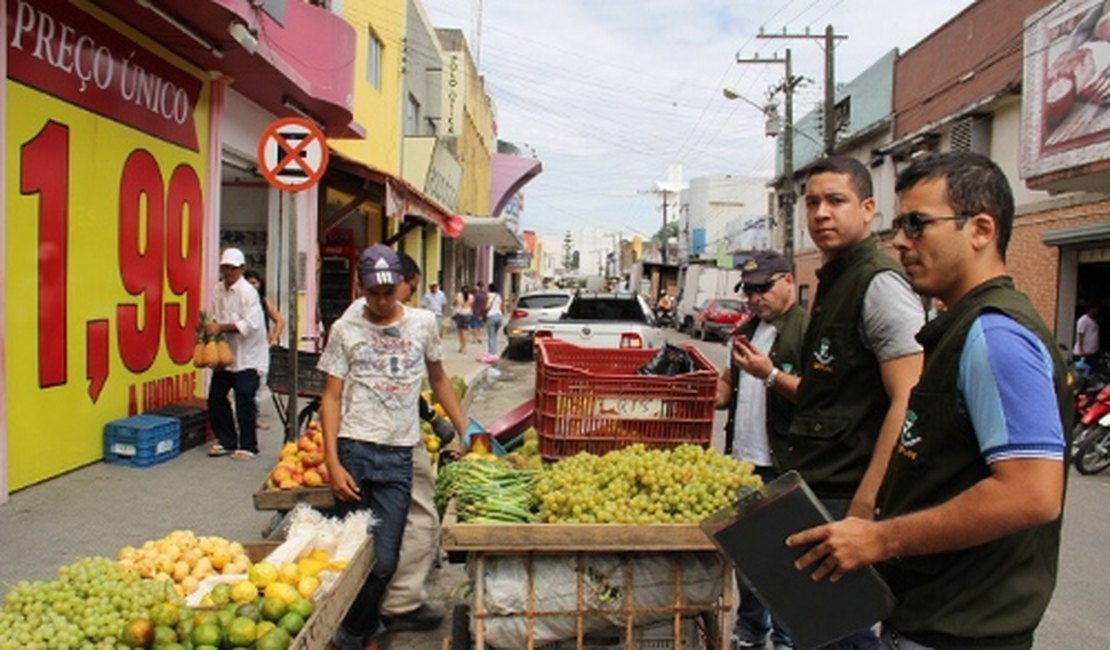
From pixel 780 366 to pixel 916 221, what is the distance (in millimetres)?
2159

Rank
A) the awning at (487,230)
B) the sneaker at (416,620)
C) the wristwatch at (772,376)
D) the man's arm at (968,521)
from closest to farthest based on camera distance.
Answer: the man's arm at (968,521), the wristwatch at (772,376), the sneaker at (416,620), the awning at (487,230)

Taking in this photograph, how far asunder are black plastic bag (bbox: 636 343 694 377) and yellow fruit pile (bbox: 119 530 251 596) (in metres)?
2.32

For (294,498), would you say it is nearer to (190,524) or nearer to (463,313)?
(190,524)

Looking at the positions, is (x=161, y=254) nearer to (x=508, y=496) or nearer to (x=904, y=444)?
(x=508, y=496)

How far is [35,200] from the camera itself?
663cm

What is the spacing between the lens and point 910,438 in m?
2.12

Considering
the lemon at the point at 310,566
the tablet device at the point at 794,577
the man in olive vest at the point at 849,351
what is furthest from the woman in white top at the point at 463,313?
the tablet device at the point at 794,577

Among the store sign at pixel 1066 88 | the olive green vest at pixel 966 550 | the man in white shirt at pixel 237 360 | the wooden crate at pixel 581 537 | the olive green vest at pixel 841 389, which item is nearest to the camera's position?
the olive green vest at pixel 966 550

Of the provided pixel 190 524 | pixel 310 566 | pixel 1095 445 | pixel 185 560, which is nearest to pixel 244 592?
pixel 310 566

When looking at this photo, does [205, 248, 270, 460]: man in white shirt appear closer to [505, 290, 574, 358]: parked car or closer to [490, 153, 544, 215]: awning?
[505, 290, 574, 358]: parked car

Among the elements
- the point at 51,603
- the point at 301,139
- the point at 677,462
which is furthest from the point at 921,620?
the point at 301,139

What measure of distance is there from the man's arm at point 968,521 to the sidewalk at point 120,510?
4564 millimetres

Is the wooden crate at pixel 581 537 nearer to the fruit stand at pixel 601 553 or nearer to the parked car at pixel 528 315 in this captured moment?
the fruit stand at pixel 601 553

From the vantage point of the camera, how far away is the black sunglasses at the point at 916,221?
2070mm
